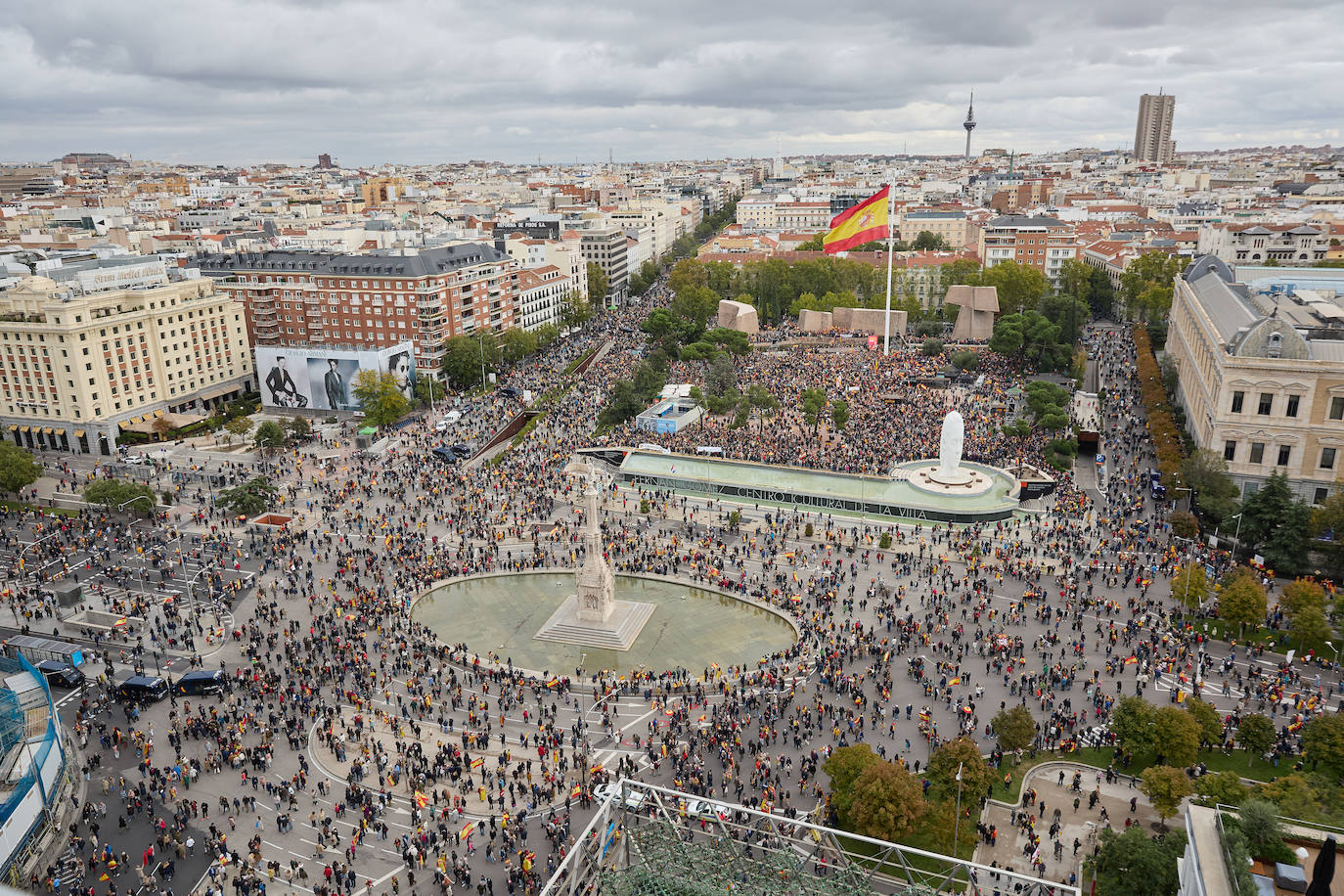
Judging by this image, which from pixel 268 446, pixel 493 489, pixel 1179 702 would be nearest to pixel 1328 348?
pixel 1179 702

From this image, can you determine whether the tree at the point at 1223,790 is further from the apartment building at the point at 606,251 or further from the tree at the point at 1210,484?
the apartment building at the point at 606,251

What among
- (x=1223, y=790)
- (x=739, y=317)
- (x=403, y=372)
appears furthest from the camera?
(x=739, y=317)

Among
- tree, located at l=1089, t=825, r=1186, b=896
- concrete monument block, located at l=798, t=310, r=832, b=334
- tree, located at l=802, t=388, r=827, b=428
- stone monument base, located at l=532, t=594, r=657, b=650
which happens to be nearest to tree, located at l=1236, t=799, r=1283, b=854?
tree, located at l=1089, t=825, r=1186, b=896

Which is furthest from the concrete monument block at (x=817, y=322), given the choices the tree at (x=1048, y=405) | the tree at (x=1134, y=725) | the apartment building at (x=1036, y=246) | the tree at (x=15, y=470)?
the tree at (x=1134, y=725)

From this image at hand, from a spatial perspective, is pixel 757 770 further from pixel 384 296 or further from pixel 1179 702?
pixel 384 296

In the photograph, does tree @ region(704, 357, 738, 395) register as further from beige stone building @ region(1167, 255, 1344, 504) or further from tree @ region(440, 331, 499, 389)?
beige stone building @ region(1167, 255, 1344, 504)

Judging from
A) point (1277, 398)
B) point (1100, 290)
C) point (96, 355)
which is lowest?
point (1100, 290)

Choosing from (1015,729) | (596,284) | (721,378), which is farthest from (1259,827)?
(596,284)

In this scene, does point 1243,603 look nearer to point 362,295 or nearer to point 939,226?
point 362,295
